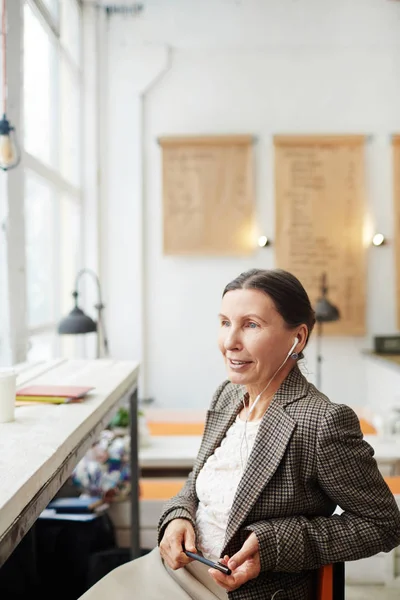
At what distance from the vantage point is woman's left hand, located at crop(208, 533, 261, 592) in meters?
1.12

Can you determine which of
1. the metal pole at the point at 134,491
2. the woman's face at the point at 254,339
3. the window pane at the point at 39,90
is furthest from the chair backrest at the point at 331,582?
the window pane at the point at 39,90

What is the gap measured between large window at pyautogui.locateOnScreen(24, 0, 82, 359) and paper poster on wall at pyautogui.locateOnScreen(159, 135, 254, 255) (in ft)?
2.31

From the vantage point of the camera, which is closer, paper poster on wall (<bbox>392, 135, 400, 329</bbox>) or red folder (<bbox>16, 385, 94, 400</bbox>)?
red folder (<bbox>16, 385, 94, 400</bbox>)

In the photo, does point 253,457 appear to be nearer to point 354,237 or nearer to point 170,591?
point 170,591

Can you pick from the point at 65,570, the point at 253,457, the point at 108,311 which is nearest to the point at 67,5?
the point at 108,311

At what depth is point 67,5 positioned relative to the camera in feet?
14.0

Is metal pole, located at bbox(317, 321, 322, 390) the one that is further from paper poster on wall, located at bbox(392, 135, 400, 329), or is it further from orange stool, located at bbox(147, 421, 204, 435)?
orange stool, located at bbox(147, 421, 204, 435)

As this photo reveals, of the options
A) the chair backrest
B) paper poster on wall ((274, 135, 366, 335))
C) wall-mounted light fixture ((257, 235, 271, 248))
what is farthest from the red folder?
paper poster on wall ((274, 135, 366, 335))

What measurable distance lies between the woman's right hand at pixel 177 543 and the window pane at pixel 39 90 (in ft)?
8.04

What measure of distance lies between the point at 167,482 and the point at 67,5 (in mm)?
3414

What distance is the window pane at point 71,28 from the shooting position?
13.8ft

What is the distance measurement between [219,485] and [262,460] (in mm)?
163

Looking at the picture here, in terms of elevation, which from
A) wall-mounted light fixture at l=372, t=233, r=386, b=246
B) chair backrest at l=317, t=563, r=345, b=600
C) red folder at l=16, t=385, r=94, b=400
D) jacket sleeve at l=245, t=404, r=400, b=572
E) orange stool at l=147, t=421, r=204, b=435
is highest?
wall-mounted light fixture at l=372, t=233, r=386, b=246

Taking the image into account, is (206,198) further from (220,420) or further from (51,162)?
(220,420)
